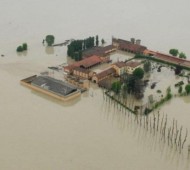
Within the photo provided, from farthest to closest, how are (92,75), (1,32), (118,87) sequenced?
(1,32)
(92,75)
(118,87)

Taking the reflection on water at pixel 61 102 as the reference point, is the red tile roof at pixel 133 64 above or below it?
above

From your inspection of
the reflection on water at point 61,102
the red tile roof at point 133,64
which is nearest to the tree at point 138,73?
the red tile roof at point 133,64

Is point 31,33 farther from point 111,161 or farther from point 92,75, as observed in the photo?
point 111,161

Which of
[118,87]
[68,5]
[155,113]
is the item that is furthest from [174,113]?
[68,5]

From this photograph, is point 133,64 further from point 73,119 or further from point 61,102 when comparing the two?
point 73,119

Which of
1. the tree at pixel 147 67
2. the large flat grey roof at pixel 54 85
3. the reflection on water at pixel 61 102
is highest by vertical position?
the tree at pixel 147 67

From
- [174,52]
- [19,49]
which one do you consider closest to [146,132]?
[174,52]

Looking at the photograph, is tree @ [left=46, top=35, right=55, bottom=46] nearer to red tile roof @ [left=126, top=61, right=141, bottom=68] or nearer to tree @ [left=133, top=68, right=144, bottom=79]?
red tile roof @ [left=126, top=61, right=141, bottom=68]

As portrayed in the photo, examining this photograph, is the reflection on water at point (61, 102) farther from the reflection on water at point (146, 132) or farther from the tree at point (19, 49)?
the tree at point (19, 49)
